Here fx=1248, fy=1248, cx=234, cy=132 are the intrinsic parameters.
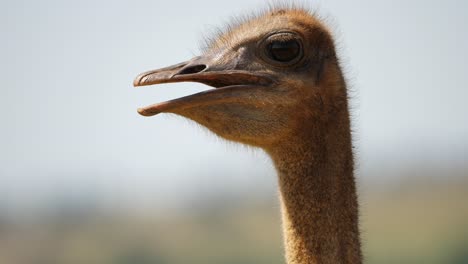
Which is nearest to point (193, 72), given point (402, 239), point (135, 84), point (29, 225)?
point (135, 84)

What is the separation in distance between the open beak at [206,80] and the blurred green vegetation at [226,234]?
26996mm

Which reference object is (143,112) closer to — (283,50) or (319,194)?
(283,50)

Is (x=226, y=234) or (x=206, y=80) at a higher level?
(x=226, y=234)

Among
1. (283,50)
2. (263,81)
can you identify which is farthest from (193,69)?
(283,50)

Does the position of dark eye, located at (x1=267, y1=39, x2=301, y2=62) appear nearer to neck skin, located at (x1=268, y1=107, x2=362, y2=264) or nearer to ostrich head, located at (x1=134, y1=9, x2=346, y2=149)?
ostrich head, located at (x1=134, y1=9, x2=346, y2=149)

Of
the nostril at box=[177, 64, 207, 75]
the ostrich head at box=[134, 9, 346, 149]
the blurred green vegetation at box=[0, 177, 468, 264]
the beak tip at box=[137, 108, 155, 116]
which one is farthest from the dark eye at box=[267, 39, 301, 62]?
the blurred green vegetation at box=[0, 177, 468, 264]

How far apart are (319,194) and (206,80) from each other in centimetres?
89

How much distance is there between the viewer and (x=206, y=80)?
6953mm

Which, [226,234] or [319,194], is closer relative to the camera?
[319,194]

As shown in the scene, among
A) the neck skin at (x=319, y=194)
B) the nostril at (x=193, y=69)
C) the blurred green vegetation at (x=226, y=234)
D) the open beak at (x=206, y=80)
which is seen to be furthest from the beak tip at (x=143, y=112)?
the blurred green vegetation at (x=226, y=234)

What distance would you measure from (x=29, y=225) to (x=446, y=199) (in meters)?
36.0

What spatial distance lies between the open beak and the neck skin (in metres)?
0.40

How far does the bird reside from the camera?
22.1 feet

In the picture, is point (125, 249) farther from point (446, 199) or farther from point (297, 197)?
point (297, 197)
